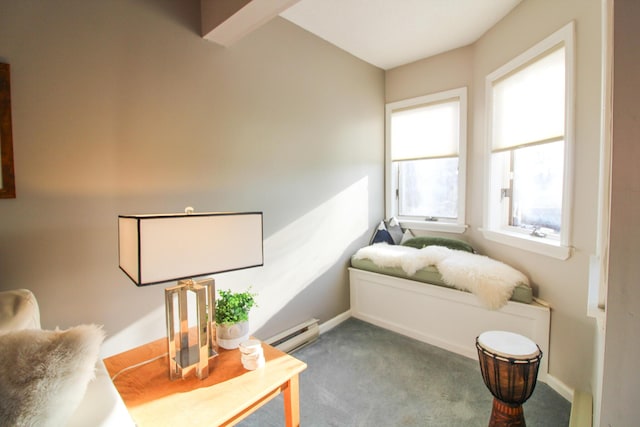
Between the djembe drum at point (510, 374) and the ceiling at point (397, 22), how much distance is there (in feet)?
7.42

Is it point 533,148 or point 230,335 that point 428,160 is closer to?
point 533,148

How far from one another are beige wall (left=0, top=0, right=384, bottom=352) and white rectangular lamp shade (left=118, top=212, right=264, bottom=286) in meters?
0.40

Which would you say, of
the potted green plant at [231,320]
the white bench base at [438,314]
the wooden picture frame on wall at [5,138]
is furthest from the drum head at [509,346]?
the wooden picture frame on wall at [5,138]

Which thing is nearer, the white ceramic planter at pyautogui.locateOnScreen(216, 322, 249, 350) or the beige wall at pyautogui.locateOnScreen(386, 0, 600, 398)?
the white ceramic planter at pyautogui.locateOnScreen(216, 322, 249, 350)

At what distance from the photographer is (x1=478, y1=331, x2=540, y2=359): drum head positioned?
136 centimetres

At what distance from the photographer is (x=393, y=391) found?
74.0 inches

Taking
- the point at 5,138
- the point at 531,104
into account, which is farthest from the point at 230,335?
the point at 531,104

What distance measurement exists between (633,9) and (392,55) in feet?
8.84

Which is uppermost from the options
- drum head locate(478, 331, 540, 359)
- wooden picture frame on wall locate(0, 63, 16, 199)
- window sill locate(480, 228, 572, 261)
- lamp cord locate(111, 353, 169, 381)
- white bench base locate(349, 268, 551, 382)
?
wooden picture frame on wall locate(0, 63, 16, 199)

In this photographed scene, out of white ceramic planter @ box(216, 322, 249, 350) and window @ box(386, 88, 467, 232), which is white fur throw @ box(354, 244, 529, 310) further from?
white ceramic planter @ box(216, 322, 249, 350)

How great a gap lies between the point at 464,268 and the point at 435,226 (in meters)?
0.84

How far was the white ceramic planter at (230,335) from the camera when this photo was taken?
137 cm

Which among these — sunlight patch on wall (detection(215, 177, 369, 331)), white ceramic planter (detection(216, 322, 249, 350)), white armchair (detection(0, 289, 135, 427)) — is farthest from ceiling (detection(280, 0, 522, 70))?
white armchair (detection(0, 289, 135, 427))

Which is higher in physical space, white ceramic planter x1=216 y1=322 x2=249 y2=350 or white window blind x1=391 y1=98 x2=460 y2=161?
white window blind x1=391 y1=98 x2=460 y2=161
